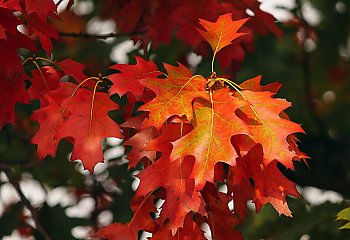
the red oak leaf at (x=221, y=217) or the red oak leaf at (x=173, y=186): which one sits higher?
the red oak leaf at (x=173, y=186)

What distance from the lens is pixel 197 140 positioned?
213 cm

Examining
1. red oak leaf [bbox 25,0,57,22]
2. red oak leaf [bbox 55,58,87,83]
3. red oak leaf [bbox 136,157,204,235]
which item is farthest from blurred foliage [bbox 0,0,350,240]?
red oak leaf [bbox 136,157,204,235]

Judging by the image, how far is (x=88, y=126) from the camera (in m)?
2.23

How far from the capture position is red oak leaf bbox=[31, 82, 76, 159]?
2295 millimetres

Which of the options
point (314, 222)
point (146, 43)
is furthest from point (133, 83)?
point (314, 222)

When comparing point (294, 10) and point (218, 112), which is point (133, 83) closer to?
point (218, 112)

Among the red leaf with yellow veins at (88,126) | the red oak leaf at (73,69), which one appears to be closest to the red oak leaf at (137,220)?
the red leaf with yellow veins at (88,126)

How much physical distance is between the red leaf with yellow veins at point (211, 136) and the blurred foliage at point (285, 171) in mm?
958

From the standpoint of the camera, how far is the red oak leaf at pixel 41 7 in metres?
2.37

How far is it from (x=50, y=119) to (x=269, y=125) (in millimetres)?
535

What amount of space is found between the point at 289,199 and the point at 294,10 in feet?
3.22

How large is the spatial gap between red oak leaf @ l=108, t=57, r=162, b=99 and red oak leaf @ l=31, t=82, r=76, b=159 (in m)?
0.14

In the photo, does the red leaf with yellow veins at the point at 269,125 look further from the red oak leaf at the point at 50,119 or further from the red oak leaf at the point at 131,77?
the red oak leaf at the point at 50,119

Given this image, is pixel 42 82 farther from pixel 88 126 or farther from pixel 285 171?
pixel 285 171
